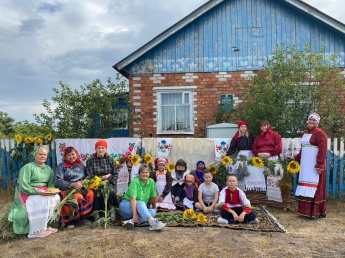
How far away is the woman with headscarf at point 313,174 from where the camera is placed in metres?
5.42

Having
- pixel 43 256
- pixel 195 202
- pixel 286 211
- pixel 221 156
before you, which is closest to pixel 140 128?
pixel 221 156

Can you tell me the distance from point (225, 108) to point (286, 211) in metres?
4.66

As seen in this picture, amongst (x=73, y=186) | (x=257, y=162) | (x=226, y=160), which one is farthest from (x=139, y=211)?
(x=257, y=162)

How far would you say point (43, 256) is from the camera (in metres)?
3.72

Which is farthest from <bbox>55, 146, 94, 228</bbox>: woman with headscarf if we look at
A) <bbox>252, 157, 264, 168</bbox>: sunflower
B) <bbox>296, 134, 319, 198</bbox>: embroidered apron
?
<bbox>296, 134, 319, 198</bbox>: embroidered apron

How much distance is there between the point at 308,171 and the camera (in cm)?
555

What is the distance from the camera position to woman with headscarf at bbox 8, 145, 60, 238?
4.51 m

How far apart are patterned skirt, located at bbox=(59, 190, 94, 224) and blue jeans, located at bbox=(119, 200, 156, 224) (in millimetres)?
526

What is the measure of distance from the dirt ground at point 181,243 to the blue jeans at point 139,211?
0.71 ft

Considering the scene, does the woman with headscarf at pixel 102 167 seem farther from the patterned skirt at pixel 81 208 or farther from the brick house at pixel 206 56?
the brick house at pixel 206 56

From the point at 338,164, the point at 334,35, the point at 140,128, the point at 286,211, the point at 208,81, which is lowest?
the point at 286,211

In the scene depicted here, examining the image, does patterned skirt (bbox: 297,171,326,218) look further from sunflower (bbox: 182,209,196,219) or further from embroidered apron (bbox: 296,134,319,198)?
sunflower (bbox: 182,209,196,219)

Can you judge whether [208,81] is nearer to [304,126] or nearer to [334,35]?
[304,126]

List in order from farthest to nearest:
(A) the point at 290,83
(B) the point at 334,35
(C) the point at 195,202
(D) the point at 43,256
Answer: (B) the point at 334,35 < (A) the point at 290,83 < (C) the point at 195,202 < (D) the point at 43,256
